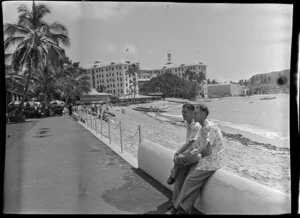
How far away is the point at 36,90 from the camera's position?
32562 millimetres

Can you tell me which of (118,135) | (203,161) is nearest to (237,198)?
(203,161)

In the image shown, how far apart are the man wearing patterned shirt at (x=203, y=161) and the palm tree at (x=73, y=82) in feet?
110

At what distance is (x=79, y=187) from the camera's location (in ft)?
14.5

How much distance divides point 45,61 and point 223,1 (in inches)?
811

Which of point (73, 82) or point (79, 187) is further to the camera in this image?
point (73, 82)

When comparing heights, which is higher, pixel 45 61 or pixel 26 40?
pixel 26 40

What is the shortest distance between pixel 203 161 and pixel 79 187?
6.80 ft

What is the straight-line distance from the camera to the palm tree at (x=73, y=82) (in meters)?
37.3

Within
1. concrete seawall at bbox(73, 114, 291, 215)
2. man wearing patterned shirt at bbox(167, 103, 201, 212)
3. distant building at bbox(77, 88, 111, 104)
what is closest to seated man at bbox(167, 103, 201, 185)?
man wearing patterned shirt at bbox(167, 103, 201, 212)

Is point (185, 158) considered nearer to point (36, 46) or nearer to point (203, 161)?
point (203, 161)

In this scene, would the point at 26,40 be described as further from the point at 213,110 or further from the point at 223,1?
the point at 223,1

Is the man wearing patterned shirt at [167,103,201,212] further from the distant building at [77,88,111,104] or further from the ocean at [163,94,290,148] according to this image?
the distant building at [77,88,111,104]

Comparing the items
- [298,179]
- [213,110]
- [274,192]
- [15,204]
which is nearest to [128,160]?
[15,204]

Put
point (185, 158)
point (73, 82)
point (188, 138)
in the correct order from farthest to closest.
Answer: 1. point (73, 82)
2. point (188, 138)
3. point (185, 158)
